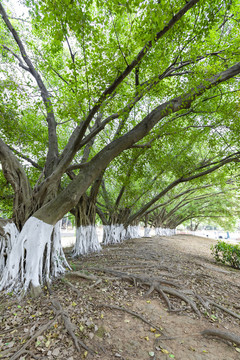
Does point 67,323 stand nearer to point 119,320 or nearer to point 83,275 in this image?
point 119,320

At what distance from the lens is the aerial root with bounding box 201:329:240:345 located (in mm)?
2610

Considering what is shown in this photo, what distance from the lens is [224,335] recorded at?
2.68m

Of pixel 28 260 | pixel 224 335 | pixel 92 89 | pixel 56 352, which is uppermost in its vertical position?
pixel 92 89

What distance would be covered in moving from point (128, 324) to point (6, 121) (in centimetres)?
586

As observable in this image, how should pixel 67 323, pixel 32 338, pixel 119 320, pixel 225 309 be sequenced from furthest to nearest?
pixel 225 309
pixel 119 320
pixel 67 323
pixel 32 338

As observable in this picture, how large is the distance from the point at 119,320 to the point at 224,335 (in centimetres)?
151

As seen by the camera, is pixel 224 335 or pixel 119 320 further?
pixel 119 320

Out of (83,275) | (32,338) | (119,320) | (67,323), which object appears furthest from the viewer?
(83,275)

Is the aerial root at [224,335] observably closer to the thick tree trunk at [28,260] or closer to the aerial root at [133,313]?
the aerial root at [133,313]

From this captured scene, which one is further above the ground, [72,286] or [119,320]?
[72,286]

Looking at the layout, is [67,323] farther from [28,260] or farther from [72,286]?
[28,260]

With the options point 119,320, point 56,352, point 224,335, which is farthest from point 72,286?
point 224,335

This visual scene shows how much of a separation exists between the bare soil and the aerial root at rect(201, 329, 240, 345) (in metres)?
0.04

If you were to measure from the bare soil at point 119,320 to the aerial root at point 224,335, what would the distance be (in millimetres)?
44
